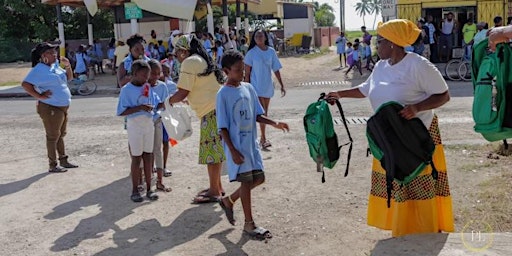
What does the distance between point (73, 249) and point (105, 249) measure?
278mm

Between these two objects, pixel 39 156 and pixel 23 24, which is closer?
pixel 39 156

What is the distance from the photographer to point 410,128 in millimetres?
4090

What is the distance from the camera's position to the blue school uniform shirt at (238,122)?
495cm

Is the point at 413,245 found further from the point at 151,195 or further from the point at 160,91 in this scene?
the point at 160,91

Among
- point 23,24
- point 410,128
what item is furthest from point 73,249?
point 23,24

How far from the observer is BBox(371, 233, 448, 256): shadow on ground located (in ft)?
13.0

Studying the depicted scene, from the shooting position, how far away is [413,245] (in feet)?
13.4

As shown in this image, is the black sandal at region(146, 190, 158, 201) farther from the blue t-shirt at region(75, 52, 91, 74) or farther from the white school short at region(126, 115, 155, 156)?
the blue t-shirt at region(75, 52, 91, 74)

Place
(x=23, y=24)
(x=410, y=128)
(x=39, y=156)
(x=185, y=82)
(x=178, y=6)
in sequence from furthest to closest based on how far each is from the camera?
(x=23, y=24) < (x=178, y=6) < (x=39, y=156) < (x=185, y=82) < (x=410, y=128)

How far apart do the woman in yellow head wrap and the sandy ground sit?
0.23 m

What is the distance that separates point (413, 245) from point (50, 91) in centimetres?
533

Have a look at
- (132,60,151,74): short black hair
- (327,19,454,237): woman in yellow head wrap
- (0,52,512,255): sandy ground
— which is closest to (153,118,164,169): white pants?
(0,52,512,255): sandy ground

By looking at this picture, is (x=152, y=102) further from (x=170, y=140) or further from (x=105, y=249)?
(x=105, y=249)

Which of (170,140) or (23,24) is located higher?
(23,24)
